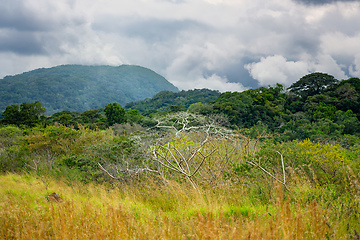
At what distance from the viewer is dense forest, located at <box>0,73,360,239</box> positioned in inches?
109

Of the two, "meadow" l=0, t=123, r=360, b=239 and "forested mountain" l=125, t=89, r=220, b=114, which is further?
"forested mountain" l=125, t=89, r=220, b=114

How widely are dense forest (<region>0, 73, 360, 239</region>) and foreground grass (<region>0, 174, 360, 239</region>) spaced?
1.1 inches

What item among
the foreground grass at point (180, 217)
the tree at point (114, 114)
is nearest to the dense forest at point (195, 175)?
the foreground grass at point (180, 217)

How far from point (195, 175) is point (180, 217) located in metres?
2.41

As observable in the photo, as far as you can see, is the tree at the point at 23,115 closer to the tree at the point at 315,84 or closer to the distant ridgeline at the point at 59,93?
the tree at the point at 315,84

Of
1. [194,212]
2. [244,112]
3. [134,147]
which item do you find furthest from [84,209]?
[244,112]

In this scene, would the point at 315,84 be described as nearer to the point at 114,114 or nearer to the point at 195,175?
the point at 114,114

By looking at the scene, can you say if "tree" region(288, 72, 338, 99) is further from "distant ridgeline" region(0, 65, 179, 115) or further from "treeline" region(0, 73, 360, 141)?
"distant ridgeline" region(0, 65, 179, 115)

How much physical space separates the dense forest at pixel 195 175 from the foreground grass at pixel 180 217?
28 mm

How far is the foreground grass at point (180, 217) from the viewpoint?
2.40m

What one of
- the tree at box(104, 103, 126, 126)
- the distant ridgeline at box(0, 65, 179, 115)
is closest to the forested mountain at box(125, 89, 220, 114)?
the tree at box(104, 103, 126, 126)

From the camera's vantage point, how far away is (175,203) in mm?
4293

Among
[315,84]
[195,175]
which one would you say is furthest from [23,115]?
[315,84]

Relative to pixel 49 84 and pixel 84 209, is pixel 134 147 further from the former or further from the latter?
pixel 49 84
